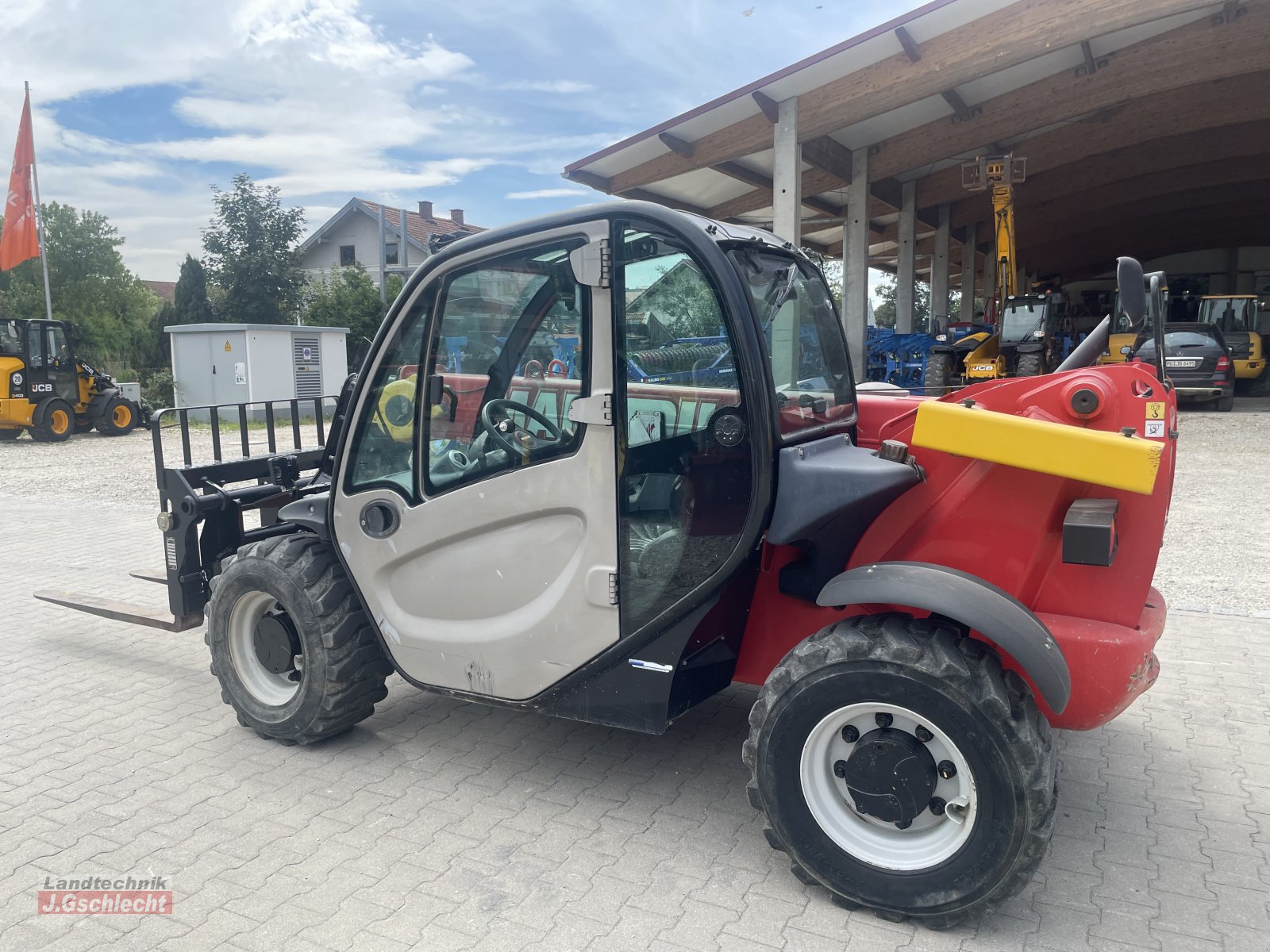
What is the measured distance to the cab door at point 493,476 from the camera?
2.98 m

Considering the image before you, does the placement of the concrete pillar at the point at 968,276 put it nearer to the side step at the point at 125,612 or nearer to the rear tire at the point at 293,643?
the side step at the point at 125,612

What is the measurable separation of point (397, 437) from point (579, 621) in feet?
3.27

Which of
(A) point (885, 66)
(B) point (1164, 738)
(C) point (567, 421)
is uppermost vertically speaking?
(A) point (885, 66)

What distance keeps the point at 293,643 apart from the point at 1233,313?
25.0 m

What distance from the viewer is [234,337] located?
2188cm

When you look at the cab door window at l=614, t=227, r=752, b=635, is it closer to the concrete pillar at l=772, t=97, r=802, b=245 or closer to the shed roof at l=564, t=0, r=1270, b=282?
the shed roof at l=564, t=0, r=1270, b=282

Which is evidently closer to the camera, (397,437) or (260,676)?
(397,437)

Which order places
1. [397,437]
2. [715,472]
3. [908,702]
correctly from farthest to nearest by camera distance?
[397,437], [715,472], [908,702]

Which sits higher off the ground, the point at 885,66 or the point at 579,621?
the point at 885,66

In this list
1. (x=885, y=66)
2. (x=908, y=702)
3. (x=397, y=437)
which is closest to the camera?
(x=908, y=702)

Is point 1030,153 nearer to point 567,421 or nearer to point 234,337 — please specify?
point 234,337

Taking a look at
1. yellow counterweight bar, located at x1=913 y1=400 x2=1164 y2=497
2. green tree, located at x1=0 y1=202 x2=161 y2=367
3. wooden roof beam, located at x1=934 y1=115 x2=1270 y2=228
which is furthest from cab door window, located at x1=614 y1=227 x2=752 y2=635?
green tree, located at x1=0 y1=202 x2=161 y2=367

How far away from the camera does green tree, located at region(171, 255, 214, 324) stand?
33000 mm

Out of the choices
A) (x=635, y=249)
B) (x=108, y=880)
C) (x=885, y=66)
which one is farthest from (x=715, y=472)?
(x=885, y=66)
